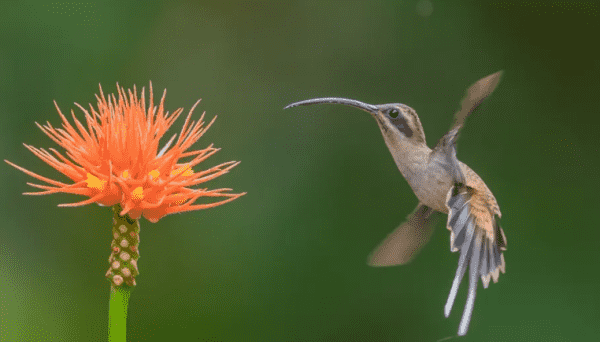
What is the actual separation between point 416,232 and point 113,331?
1.51 ft

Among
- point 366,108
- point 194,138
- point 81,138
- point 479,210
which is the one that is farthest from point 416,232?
point 81,138

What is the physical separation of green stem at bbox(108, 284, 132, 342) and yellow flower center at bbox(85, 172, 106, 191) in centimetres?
12

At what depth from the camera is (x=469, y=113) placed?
0.67 m

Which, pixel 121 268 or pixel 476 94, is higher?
pixel 476 94

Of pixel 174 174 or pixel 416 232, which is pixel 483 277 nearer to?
pixel 416 232

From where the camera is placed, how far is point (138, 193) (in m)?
0.63

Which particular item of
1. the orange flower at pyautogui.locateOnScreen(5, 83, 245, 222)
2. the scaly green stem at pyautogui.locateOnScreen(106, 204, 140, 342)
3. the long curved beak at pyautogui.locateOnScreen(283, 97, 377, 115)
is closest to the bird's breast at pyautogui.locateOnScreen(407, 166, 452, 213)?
the long curved beak at pyautogui.locateOnScreen(283, 97, 377, 115)

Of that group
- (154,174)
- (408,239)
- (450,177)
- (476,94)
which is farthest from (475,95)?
(154,174)

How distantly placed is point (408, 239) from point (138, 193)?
421 mm

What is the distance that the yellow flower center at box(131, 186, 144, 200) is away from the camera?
2.06 ft

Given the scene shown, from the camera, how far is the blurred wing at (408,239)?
83 cm

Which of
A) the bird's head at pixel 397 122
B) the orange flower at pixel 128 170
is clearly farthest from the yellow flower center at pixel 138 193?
the bird's head at pixel 397 122

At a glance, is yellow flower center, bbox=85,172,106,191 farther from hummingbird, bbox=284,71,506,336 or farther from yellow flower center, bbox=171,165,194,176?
hummingbird, bbox=284,71,506,336

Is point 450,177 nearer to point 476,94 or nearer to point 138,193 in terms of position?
point 476,94
